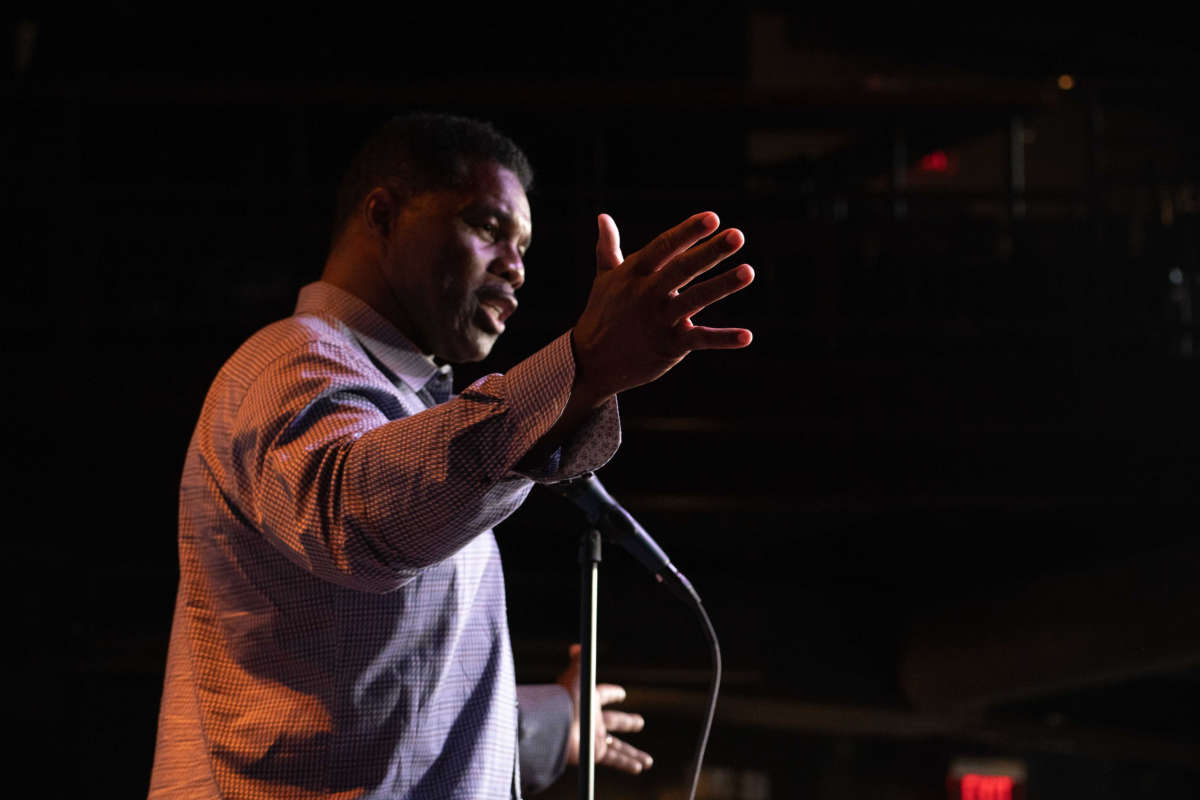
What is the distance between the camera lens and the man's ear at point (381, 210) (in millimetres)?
1513

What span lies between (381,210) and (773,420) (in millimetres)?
2364

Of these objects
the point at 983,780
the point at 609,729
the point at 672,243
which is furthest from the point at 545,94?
the point at 983,780

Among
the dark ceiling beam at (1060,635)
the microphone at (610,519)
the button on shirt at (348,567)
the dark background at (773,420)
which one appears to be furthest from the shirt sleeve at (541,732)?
the dark ceiling beam at (1060,635)

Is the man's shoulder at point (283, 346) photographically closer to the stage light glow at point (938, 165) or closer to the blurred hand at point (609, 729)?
the blurred hand at point (609, 729)

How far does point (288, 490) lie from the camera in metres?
0.98

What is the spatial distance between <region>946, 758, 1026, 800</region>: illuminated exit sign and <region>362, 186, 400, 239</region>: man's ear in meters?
4.41

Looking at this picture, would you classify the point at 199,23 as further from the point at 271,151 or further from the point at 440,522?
the point at 440,522

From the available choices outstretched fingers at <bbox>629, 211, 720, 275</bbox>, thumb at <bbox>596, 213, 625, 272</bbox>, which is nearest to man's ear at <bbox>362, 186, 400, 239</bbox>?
thumb at <bbox>596, 213, 625, 272</bbox>

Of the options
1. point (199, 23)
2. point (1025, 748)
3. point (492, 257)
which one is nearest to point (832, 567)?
point (1025, 748)

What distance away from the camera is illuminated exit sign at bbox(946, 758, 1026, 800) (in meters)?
4.91

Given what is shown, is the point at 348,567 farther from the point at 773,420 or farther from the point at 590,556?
the point at 773,420

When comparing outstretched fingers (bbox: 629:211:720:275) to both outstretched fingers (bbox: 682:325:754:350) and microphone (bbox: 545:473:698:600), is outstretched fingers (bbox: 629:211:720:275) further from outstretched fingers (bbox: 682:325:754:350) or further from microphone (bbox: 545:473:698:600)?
microphone (bbox: 545:473:698:600)

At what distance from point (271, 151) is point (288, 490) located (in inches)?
194

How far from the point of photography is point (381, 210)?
1517 millimetres
